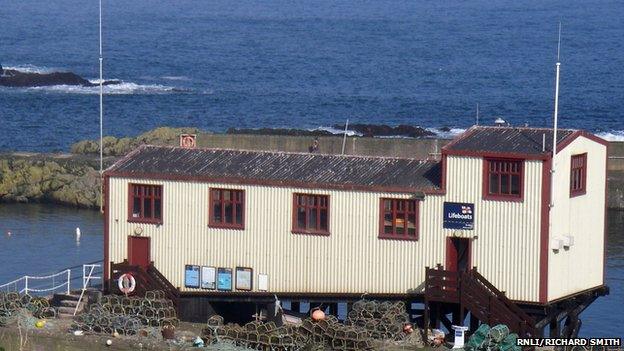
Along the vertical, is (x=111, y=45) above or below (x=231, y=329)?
above

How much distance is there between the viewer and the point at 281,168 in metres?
43.8

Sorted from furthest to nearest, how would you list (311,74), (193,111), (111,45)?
(111,45), (311,74), (193,111)

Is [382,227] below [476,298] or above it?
above

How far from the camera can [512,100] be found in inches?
4857

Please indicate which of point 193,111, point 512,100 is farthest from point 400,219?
point 512,100

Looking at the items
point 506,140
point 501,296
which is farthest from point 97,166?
point 501,296

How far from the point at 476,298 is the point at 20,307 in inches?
447

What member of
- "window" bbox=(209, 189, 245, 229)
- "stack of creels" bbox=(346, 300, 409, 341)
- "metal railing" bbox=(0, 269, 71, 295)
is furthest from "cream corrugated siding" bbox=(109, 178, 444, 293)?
"metal railing" bbox=(0, 269, 71, 295)

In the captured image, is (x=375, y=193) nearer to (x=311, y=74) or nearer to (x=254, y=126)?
(x=254, y=126)

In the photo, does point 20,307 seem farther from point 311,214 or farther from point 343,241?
point 343,241

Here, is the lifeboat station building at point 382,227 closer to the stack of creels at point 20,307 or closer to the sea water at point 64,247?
the stack of creels at point 20,307

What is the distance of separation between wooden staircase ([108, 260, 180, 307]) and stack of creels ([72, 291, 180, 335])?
300 millimetres

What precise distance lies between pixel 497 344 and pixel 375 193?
16.5ft

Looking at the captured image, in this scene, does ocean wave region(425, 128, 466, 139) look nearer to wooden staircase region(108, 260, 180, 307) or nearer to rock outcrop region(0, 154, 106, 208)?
rock outcrop region(0, 154, 106, 208)
